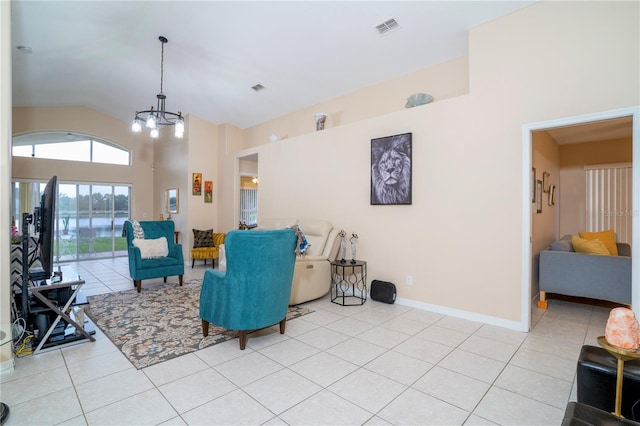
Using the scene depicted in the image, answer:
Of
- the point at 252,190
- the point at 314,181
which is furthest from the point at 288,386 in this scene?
the point at 252,190

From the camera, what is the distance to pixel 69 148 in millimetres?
7438

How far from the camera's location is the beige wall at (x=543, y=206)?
4219mm

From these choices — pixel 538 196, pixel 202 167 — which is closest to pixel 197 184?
pixel 202 167

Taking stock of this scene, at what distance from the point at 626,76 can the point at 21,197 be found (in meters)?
10.5

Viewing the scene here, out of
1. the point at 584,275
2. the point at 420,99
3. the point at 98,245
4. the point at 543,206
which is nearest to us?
the point at 584,275

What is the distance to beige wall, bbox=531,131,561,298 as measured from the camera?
422 centimetres

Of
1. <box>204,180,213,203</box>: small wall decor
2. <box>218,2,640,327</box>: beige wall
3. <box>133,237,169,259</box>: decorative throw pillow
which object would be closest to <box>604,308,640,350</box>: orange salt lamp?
<box>218,2,640,327</box>: beige wall

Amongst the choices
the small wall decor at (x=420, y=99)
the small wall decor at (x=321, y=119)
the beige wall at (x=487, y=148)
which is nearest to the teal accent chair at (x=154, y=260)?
the beige wall at (x=487, y=148)

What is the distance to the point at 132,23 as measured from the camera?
13.2 ft

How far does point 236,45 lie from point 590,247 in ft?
17.8

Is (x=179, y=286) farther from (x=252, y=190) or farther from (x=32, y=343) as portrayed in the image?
(x=252, y=190)

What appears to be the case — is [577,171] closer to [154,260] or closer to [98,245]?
[154,260]

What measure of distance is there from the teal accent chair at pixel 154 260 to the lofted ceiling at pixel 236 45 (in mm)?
2711

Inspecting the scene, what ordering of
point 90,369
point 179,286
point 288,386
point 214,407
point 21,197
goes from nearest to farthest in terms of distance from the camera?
point 214,407
point 288,386
point 90,369
point 179,286
point 21,197
